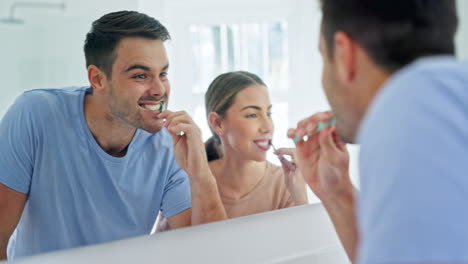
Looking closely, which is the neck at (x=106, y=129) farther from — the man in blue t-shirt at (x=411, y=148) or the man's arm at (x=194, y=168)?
the man in blue t-shirt at (x=411, y=148)

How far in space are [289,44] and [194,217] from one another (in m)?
0.45

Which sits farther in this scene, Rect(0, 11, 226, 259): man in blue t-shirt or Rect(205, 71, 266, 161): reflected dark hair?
Rect(205, 71, 266, 161): reflected dark hair

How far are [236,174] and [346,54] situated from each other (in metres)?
0.51

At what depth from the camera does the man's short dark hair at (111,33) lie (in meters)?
0.87

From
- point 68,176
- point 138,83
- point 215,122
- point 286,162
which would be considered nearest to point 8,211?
point 68,176

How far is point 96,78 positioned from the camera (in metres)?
0.88

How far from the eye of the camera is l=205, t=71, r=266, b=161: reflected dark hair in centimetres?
103

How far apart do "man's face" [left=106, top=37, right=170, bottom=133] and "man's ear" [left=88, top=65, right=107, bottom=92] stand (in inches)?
0.5

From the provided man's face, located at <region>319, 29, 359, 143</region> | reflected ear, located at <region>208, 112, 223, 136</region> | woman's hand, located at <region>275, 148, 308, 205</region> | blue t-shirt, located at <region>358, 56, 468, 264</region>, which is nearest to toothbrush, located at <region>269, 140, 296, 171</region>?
woman's hand, located at <region>275, 148, 308, 205</region>

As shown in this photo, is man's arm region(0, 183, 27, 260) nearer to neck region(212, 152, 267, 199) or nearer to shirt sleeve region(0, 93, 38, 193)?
shirt sleeve region(0, 93, 38, 193)

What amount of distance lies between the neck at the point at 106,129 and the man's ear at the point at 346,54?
0.46m

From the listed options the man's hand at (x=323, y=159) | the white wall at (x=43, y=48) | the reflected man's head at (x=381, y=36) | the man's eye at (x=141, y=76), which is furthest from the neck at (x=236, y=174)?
the reflected man's head at (x=381, y=36)

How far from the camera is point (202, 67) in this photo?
1030 millimetres

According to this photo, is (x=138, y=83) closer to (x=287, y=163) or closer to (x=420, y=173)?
(x=287, y=163)
